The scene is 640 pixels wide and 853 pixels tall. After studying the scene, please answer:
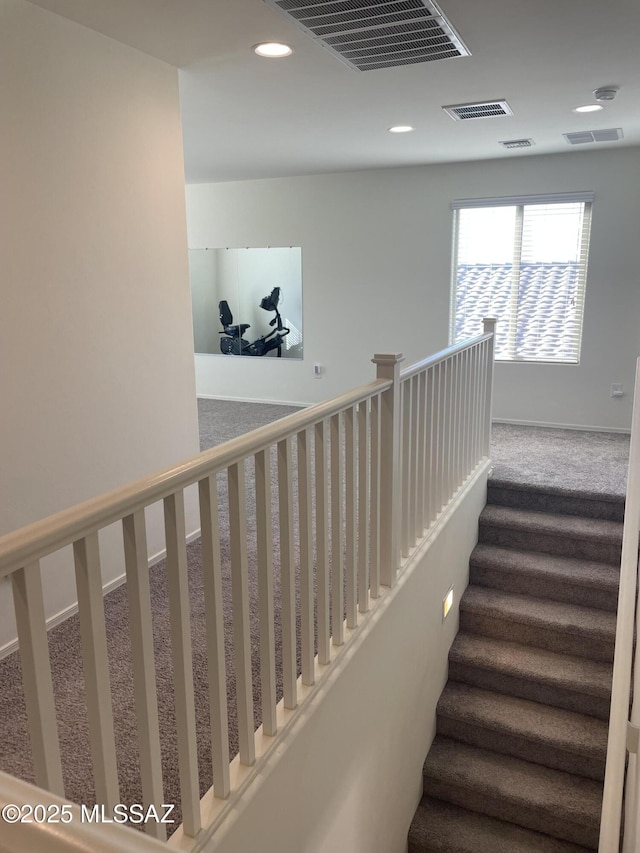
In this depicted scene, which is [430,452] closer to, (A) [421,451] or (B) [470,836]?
(A) [421,451]

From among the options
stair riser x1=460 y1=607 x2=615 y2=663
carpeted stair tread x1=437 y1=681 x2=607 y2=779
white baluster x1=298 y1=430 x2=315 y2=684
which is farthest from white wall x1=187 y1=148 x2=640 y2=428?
white baluster x1=298 y1=430 x2=315 y2=684

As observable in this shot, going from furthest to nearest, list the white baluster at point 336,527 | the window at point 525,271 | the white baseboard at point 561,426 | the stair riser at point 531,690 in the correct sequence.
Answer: the white baseboard at point 561,426 → the window at point 525,271 → the stair riser at point 531,690 → the white baluster at point 336,527

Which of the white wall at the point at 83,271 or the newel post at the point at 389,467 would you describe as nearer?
the white wall at the point at 83,271

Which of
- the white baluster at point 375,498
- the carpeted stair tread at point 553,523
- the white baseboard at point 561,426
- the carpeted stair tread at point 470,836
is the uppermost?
the white baluster at point 375,498

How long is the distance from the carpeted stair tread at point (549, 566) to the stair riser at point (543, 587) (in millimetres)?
17

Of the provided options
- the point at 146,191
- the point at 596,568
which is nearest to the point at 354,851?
the point at 596,568

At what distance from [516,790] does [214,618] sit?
9.37 feet

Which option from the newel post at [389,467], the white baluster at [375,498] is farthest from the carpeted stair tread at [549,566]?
the white baluster at [375,498]

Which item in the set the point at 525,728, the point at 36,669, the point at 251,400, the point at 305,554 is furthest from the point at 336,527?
the point at 251,400

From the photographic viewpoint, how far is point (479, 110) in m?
3.78

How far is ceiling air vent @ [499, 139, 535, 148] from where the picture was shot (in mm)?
4719

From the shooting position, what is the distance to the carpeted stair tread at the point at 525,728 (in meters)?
3.46

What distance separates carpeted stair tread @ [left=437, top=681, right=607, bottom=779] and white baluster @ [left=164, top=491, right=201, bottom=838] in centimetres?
266

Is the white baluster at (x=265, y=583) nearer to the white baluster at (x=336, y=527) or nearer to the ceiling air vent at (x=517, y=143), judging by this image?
the white baluster at (x=336, y=527)
